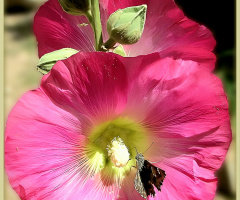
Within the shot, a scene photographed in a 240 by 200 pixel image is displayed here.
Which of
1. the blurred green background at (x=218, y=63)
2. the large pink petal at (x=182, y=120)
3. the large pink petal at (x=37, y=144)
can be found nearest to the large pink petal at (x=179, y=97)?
the large pink petal at (x=182, y=120)

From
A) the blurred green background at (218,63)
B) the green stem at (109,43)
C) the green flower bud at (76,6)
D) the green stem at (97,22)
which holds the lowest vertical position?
the blurred green background at (218,63)

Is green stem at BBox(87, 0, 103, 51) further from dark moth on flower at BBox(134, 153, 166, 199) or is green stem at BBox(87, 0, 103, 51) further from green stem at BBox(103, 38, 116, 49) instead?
dark moth on flower at BBox(134, 153, 166, 199)

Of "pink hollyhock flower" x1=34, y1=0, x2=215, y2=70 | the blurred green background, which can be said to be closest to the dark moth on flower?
"pink hollyhock flower" x1=34, y1=0, x2=215, y2=70

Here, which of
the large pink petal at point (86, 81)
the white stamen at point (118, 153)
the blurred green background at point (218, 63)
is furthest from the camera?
the blurred green background at point (218, 63)

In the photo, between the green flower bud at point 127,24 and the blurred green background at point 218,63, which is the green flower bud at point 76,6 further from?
the blurred green background at point 218,63

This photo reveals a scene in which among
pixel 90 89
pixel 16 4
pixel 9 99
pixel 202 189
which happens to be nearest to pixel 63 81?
pixel 90 89

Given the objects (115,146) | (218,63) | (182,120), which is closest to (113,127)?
(115,146)
